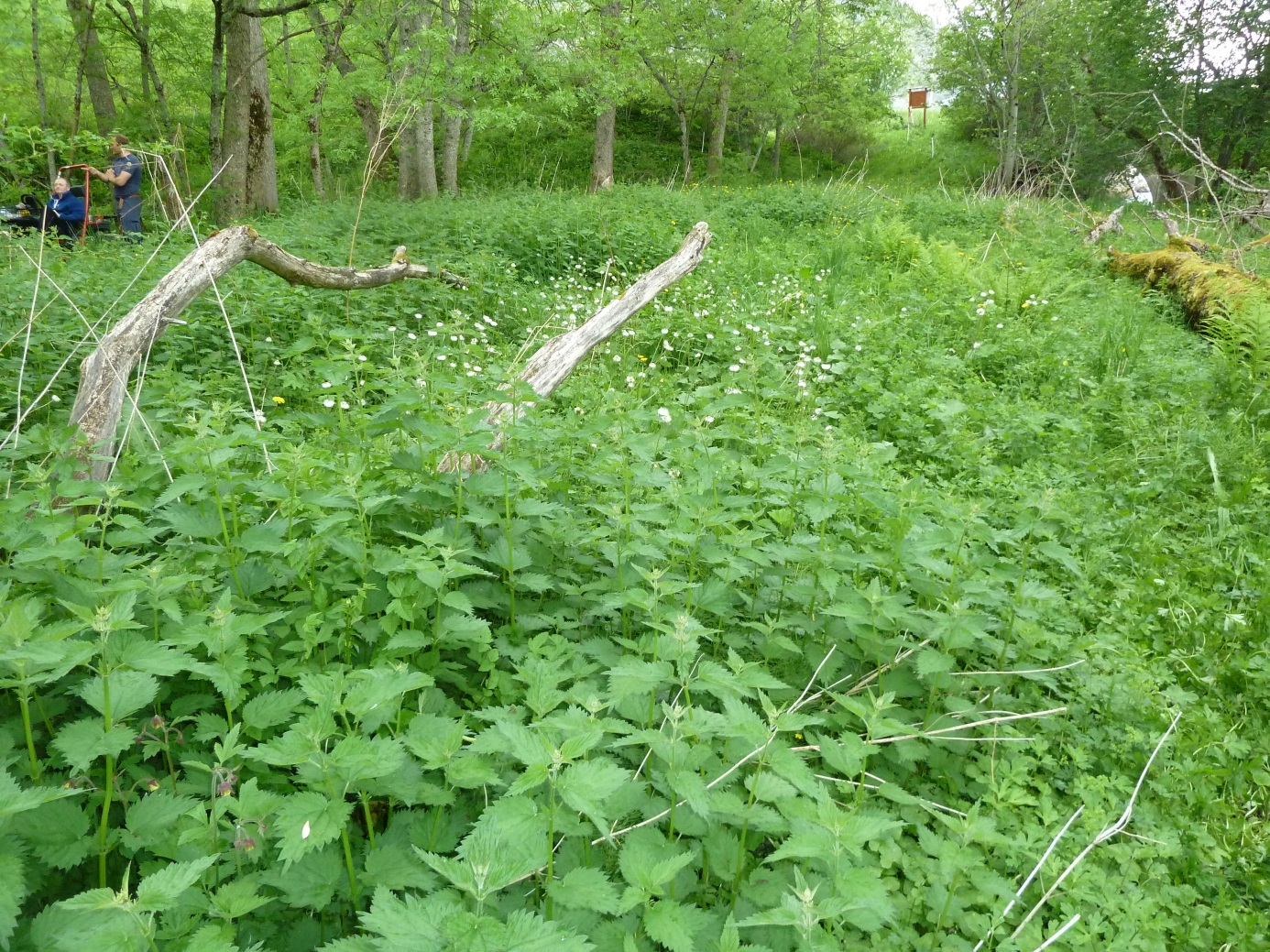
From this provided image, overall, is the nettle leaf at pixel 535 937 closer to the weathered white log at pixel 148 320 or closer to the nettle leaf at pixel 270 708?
the nettle leaf at pixel 270 708

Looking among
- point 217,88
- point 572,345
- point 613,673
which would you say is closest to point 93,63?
point 217,88

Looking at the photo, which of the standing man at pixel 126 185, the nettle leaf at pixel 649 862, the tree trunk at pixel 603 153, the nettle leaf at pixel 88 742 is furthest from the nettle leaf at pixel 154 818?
the tree trunk at pixel 603 153

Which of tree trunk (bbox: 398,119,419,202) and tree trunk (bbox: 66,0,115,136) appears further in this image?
tree trunk (bbox: 398,119,419,202)

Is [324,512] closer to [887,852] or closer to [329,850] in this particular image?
[329,850]

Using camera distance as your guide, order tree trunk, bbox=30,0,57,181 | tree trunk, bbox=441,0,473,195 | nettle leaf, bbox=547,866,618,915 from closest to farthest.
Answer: nettle leaf, bbox=547,866,618,915 < tree trunk, bbox=441,0,473,195 < tree trunk, bbox=30,0,57,181

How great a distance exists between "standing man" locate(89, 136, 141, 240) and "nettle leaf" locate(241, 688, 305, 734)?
8.98m

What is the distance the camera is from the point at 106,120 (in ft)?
40.2

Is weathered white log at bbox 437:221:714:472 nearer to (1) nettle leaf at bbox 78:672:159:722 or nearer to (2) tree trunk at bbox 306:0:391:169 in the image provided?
(1) nettle leaf at bbox 78:672:159:722

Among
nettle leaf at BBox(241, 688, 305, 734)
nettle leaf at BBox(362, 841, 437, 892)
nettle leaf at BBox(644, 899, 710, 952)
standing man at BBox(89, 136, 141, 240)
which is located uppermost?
standing man at BBox(89, 136, 141, 240)

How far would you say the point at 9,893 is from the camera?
1.19 meters

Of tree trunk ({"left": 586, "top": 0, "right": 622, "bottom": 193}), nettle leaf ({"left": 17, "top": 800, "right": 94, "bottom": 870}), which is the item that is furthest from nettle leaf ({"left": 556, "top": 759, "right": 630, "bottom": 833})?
tree trunk ({"left": 586, "top": 0, "right": 622, "bottom": 193})

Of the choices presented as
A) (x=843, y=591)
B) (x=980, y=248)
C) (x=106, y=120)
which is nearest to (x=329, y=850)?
(x=843, y=591)

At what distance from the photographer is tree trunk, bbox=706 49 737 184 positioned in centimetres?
1988

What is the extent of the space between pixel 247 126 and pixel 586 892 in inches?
466
